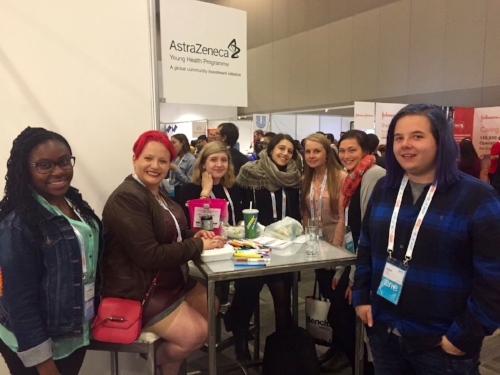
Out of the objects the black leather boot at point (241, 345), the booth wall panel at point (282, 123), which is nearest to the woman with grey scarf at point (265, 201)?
the black leather boot at point (241, 345)

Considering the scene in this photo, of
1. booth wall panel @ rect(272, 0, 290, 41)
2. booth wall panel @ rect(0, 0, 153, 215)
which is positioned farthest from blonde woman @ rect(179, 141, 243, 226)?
booth wall panel @ rect(272, 0, 290, 41)

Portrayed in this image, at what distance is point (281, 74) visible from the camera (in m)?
12.3

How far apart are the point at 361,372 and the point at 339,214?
92 cm

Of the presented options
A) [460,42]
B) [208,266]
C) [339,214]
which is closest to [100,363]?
[208,266]

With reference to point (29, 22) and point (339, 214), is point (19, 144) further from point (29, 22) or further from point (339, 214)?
point (339, 214)

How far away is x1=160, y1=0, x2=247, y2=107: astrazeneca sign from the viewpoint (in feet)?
7.56

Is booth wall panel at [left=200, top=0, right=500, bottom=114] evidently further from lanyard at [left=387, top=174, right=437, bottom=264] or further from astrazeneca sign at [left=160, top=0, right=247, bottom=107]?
lanyard at [left=387, top=174, right=437, bottom=264]

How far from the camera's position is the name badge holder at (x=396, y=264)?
1415 millimetres

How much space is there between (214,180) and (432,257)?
61.2 inches

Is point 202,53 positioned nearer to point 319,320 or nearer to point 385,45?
point 319,320

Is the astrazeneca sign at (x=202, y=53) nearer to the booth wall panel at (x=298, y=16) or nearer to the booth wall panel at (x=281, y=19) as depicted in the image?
the booth wall panel at (x=298, y=16)

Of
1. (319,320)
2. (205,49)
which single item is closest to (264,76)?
(205,49)

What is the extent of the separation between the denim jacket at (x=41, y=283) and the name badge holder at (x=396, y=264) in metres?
1.16

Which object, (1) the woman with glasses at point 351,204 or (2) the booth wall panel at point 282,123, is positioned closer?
(1) the woman with glasses at point 351,204
